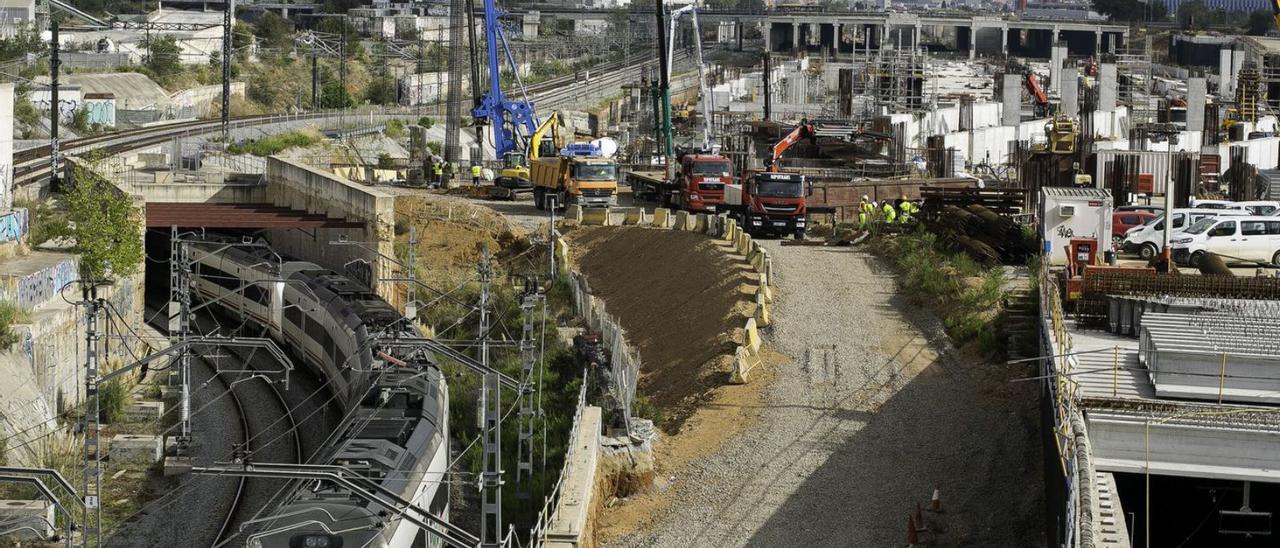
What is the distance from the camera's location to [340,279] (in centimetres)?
3553

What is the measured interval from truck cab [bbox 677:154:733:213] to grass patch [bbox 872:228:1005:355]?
10.0 meters

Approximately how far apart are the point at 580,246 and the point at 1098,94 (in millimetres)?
46671

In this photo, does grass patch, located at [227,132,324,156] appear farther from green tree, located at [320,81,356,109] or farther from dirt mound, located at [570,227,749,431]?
green tree, located at [320,81,356,109]

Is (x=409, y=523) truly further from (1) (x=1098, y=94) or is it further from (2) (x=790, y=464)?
(1) (x=1098, y=94)

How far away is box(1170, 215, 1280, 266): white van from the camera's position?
1389 inches

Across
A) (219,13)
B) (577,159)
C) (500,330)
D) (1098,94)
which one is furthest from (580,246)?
(219,13)

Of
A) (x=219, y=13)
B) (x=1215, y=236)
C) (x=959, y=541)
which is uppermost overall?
(x=219, y=13)

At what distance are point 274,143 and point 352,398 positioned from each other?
41.4 metres

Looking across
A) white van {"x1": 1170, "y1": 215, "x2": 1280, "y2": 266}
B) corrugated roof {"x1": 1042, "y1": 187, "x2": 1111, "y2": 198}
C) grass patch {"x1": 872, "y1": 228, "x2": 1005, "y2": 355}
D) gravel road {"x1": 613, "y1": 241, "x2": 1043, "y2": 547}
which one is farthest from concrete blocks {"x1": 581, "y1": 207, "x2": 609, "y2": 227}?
white van {"x1": 1170, "y1": 215, "x2": 1280, "y2": 266}

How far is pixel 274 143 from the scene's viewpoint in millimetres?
66688

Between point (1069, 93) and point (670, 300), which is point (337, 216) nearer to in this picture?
point (670, 300)

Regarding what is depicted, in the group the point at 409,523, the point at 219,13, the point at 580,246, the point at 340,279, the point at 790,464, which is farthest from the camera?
the point at 219,13

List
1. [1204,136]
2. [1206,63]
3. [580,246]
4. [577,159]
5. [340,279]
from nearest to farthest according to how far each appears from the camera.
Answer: [340,279] → [580,246] → [577,159] → [1204,136] → [1206,63]

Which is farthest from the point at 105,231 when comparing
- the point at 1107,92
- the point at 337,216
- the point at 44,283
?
the point at 1107,92
